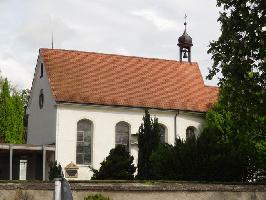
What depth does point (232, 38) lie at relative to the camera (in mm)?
19641

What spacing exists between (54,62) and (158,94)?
789 centimetres

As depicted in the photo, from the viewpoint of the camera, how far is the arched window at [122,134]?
37037 mm

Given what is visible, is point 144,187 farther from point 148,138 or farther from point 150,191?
point 148,138

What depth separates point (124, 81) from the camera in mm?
39188

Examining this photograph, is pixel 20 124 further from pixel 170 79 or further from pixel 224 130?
pixel 224 130

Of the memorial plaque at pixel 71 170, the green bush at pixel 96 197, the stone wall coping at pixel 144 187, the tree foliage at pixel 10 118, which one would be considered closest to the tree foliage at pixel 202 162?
the stone wall coping at pixel 144 187

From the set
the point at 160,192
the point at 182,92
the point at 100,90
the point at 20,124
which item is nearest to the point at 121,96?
the point at 100,90

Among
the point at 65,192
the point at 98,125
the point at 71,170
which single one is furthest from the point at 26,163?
the point at 65,192

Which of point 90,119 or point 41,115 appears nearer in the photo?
A: point 90,119

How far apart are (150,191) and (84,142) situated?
19124mm

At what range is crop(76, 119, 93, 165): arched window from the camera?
118 feet

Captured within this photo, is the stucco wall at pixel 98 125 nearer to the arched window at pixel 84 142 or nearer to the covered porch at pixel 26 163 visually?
the arched window at pixel 84 142

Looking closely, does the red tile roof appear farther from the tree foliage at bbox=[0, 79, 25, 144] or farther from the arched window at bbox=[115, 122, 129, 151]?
the tree foliage at bbox=[0, 79, 25, 144]

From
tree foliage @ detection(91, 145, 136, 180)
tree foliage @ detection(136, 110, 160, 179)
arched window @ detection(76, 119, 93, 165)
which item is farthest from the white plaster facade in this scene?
tree foliage @ detection(91, 145, 136, 180)
